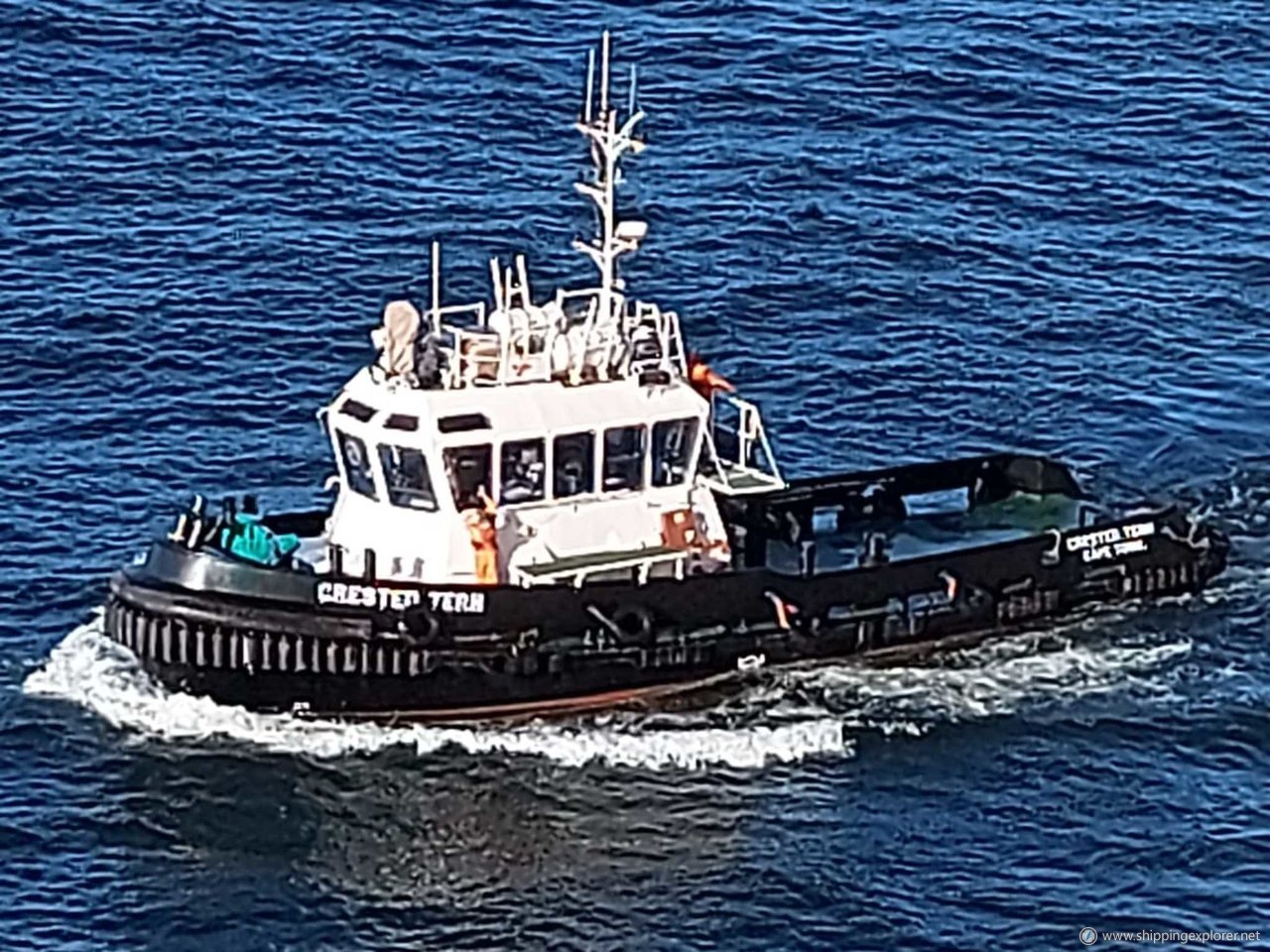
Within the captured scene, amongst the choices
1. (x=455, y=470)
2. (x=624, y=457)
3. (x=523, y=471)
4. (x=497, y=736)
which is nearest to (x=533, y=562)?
(x=523, y=471)

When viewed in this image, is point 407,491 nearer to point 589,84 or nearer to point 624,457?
point 624,457

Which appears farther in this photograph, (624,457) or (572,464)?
(624,457)

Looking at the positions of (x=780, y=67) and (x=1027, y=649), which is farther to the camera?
(x=780, y=67)

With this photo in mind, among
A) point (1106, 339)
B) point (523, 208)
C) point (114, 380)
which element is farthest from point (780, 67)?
point (114, 380)

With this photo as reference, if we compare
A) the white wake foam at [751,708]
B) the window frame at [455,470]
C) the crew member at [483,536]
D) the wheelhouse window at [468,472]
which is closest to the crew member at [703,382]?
the window frame at [455,470]

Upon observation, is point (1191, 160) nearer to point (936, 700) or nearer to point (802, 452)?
point (802, 452)

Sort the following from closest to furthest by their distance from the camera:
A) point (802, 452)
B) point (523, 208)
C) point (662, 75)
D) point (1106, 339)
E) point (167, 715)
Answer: point (167, 715), point (802, 452), point (1106, 339), point (523, 208), point (662, 75)
